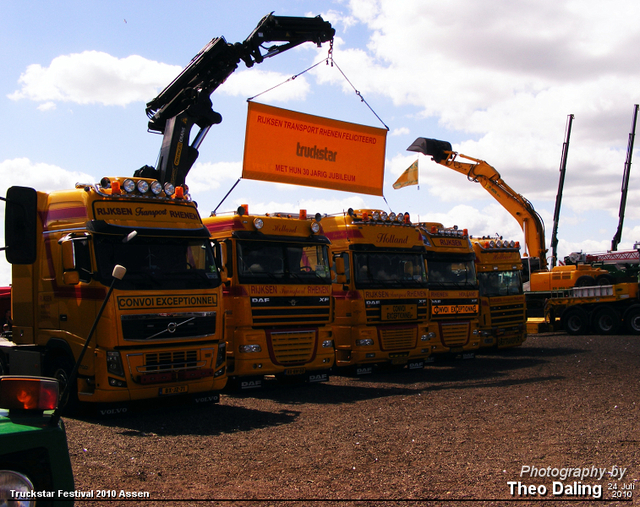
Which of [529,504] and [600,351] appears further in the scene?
[600,351]

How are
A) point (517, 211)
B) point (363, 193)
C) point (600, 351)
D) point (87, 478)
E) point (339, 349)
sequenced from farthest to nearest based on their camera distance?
point (517, 211)
point (600, 351)
point (363, 193)
point (339, 349)
point (87, 478)

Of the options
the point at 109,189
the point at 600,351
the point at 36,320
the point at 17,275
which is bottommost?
the point at 600,351

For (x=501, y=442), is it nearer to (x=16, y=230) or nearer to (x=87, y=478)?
(x=87, y=478)

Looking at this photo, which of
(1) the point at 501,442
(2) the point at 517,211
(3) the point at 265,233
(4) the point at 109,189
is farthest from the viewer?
(2) the point at 517,211

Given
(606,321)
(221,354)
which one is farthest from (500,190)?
(221,354)

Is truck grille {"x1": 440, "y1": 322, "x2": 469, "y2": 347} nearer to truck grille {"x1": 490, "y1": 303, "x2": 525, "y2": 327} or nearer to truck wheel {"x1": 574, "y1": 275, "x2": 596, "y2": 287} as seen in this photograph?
truck grille {"x1": 490, "y1": 303, "x2": 525, "y2": 327}

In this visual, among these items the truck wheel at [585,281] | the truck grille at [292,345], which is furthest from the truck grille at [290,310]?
the truck wheel at [585,281]

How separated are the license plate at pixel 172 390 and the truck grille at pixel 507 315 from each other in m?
11.6

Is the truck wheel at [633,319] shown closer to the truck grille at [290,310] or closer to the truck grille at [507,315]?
the truck grille at [507,315]

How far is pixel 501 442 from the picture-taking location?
6.96m

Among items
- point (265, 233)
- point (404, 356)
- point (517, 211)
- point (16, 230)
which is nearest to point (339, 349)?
point (404, 356)

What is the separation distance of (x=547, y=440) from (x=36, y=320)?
25.5ft

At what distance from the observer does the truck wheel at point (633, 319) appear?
22359mm

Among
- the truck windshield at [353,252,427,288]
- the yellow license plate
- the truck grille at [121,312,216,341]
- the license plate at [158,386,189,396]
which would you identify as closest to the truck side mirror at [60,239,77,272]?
the truck grille at [121,312,216,341]
